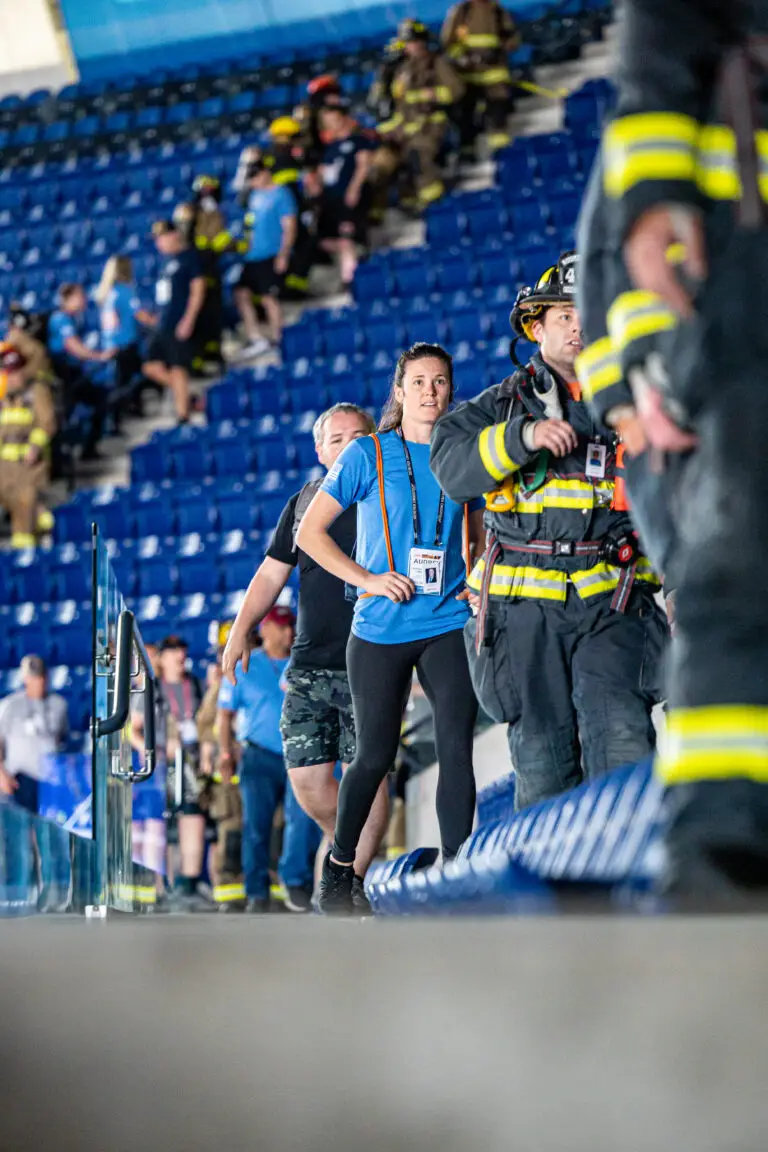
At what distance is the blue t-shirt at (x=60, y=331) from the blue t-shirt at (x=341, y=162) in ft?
7.26

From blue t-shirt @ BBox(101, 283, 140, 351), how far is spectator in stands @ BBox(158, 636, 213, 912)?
14.4 feet

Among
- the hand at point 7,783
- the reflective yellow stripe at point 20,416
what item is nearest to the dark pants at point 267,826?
the hand at point 7,783

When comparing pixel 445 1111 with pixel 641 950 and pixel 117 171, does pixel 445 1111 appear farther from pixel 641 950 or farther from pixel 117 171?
pixel 117 171

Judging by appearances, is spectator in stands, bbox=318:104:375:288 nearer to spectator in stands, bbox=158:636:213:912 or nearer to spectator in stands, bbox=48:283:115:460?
spectator in stands, bbox=48:283:115:460

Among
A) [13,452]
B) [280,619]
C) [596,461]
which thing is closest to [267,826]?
[280,619]

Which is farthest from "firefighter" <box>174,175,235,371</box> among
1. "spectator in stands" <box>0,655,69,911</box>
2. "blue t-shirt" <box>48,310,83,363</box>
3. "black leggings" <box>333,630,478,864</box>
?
"black leggings" <box>333,630,478,864</box>

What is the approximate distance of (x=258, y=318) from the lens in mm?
12492

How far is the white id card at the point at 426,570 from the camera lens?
13.6 feet

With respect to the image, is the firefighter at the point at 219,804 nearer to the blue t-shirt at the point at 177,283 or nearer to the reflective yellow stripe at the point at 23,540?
the reflective yellow stripe at the point at 23,540

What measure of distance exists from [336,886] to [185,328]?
787 cm

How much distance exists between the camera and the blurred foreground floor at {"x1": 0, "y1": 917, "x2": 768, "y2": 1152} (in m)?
0.86

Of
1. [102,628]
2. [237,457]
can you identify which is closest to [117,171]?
[237,457]

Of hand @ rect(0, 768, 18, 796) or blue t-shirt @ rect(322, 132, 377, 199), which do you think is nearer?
hand @ rect(0, 768, 18, 796)

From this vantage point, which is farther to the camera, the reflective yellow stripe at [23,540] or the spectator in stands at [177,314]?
the spectator in stands at [177,314]
